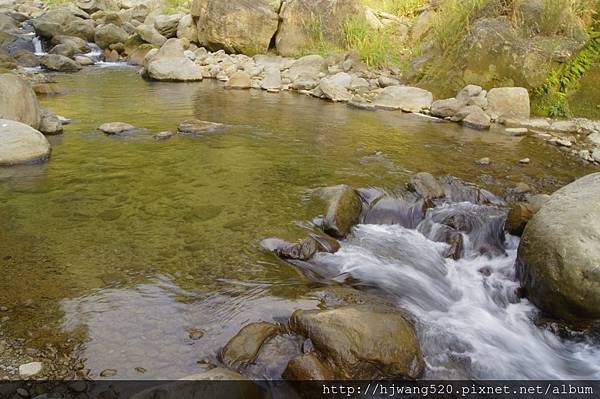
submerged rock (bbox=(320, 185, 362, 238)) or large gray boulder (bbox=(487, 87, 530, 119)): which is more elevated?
large gray boulder (bbox=(487, 87, 530, 119))

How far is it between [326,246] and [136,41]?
14.9m

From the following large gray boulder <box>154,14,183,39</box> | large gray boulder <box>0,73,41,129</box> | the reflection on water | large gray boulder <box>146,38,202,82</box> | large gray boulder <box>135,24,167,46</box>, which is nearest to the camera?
the reflection on water

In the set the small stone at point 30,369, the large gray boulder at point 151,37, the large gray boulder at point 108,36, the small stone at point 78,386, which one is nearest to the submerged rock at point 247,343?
the small stone at point 78,386

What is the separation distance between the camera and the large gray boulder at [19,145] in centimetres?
562

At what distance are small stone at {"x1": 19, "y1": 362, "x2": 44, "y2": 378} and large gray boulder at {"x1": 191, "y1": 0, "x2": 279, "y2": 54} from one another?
13435 millimetres

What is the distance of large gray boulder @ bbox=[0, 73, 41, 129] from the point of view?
6445mm

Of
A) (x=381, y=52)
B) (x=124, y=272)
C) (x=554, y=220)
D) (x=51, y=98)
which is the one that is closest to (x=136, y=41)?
(x=51, y=98)

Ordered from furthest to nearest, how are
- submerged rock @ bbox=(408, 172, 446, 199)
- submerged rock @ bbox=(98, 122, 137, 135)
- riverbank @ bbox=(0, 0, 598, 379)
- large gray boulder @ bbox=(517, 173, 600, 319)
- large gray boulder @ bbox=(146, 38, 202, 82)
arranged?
large gray boulder @ bbox=(146, 38, 202, 82)
submerged rock @ bbox=(98, 122, 137, 135)
submerged rock @ bbox=(408, 172, 446, 199)
large gray boulder @ bbox=(517, 173, 600, 319)
riverbank @ bbox=(0, 0, 598, 379)

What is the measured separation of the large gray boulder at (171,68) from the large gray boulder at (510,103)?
315 inches

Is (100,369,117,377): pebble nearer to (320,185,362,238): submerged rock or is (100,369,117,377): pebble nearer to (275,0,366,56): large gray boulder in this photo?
(320,185,362,238): submerged rock

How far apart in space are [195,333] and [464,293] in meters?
2.35

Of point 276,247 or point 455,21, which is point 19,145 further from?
point 455,21

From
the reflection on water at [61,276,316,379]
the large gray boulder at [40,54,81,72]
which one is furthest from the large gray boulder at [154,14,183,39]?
the reflection on water at [61,276,316,379]

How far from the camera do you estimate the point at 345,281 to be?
3.69 metres
